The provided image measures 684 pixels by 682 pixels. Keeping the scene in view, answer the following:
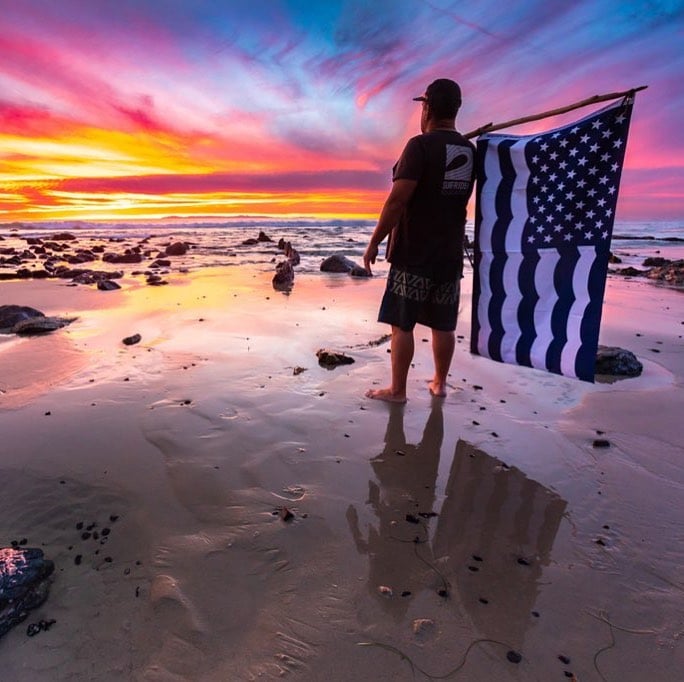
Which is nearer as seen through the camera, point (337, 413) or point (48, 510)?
point (48, 510)

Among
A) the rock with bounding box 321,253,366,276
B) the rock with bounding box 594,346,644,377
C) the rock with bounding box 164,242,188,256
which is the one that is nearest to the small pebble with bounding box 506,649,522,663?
the rock with bounding box 594,346,644,377

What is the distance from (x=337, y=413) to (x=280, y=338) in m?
2.40

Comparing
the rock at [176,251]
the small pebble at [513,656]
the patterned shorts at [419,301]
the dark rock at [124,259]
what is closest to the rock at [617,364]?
the patterned shorts at [419,301]

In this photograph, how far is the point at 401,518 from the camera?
8.04 feet

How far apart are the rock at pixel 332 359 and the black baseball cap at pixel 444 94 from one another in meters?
2.65

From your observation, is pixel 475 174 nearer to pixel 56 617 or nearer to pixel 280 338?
pixel 280 338

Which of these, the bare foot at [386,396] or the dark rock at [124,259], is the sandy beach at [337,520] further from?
the dark rock at [124,259]

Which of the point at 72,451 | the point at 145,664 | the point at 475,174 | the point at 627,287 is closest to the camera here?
the point at 145,664

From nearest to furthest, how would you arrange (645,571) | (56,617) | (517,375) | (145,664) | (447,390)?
(145,664) → (56,617) → (645,571) → (447,390) → (517,375)

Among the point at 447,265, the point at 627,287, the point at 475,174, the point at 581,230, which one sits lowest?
the point at 627,287

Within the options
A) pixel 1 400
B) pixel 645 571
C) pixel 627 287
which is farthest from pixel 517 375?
pixel 627 287

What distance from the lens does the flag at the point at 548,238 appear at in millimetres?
3449

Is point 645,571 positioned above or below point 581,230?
below

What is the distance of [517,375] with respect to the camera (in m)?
4.73
